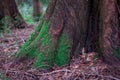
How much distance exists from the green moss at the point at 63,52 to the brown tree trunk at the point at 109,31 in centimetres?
62

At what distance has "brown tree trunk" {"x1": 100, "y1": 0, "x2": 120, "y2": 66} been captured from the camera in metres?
4.75

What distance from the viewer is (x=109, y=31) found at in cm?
479

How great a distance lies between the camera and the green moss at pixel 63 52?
498 cm

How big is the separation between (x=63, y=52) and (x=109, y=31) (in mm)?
903

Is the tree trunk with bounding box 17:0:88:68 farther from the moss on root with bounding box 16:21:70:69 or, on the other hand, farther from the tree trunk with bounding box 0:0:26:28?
the tree trunk with bounding box 0:0:26:28

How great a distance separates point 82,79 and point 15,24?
7749 millimetres

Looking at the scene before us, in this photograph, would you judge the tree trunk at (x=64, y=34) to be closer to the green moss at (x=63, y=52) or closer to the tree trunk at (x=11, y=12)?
the green moss at (x=63, y=52)

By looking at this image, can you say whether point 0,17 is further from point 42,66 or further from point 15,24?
point 42,66

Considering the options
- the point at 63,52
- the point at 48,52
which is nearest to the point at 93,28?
the point at 63,52

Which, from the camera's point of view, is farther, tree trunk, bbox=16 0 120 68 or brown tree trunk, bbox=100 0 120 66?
tree trunk, bbox=16 0 120 68

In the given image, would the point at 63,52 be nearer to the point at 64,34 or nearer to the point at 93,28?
the point at 64,34

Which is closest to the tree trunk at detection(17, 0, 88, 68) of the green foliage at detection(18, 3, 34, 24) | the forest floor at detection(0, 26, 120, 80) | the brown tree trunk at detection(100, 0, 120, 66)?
the forest floor at detection(0, 26, 120, 80)

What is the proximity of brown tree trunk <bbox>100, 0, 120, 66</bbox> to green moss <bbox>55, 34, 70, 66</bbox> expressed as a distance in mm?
624

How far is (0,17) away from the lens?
11.7 metres
